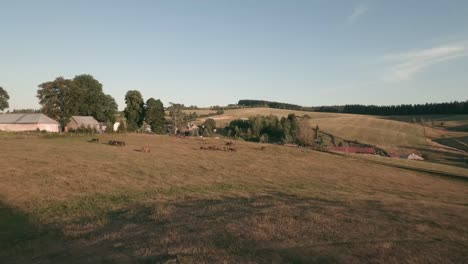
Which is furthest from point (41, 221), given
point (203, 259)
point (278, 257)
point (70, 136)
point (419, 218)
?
point (70, 136)

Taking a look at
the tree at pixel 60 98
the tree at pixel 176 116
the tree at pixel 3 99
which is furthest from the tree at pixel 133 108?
the tree at pixel 3 99

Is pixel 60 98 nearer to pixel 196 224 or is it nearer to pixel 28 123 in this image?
pixel 28 123

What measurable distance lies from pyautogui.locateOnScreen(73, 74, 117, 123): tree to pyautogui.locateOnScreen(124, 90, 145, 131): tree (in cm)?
878

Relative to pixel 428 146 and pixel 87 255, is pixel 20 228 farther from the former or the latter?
pixel 428 146

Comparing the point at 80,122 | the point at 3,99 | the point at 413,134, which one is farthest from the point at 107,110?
the point at 413,134

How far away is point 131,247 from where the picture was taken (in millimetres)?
10484

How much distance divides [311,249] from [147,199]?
1098cm

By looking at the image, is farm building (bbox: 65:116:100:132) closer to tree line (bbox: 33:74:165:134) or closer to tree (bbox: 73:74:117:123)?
tree line (bbox: 33:74:165:134)

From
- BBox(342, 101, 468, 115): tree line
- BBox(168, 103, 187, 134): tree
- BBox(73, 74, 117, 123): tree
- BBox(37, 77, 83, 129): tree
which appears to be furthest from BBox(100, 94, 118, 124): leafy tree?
BBox(342, 101, 468, 115): tree line

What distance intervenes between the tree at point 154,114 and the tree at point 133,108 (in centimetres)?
202

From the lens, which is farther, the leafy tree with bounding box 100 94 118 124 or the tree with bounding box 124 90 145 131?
the leafy tree with bounding box 100 94 118 124

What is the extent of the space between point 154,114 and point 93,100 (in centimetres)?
1791

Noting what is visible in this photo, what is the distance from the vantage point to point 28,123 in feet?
265

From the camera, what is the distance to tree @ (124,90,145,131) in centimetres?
9744
